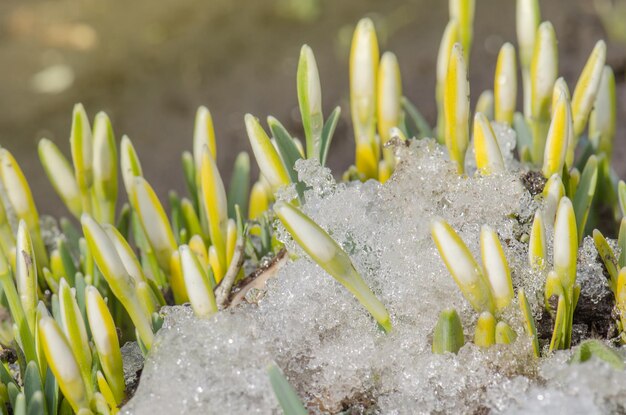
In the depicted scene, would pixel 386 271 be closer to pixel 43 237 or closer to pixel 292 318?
pixel 292 318

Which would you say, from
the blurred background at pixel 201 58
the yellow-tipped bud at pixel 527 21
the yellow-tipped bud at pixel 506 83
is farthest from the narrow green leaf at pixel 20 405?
the blurred background at pixel 201 58

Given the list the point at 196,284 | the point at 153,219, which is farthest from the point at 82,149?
the point at 196,284

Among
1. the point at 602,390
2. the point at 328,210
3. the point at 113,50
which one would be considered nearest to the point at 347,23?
the point at 113,50

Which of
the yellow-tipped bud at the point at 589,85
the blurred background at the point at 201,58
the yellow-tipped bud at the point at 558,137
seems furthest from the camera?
the blurred background at the point at 201,58

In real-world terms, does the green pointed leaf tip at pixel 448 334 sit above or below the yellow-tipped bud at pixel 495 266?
below

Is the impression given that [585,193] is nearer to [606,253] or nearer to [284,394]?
[606,253]

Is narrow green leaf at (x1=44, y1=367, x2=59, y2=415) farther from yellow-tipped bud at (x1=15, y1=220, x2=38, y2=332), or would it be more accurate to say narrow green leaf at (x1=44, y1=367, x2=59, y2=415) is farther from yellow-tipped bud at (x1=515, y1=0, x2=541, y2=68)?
yellow-tipped bud at (x1=515, y1=0, x2=541, y2=68)

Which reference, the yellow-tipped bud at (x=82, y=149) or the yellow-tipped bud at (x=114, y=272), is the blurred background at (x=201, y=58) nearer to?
the yellow-tipped bud at (x=82, y=149)
